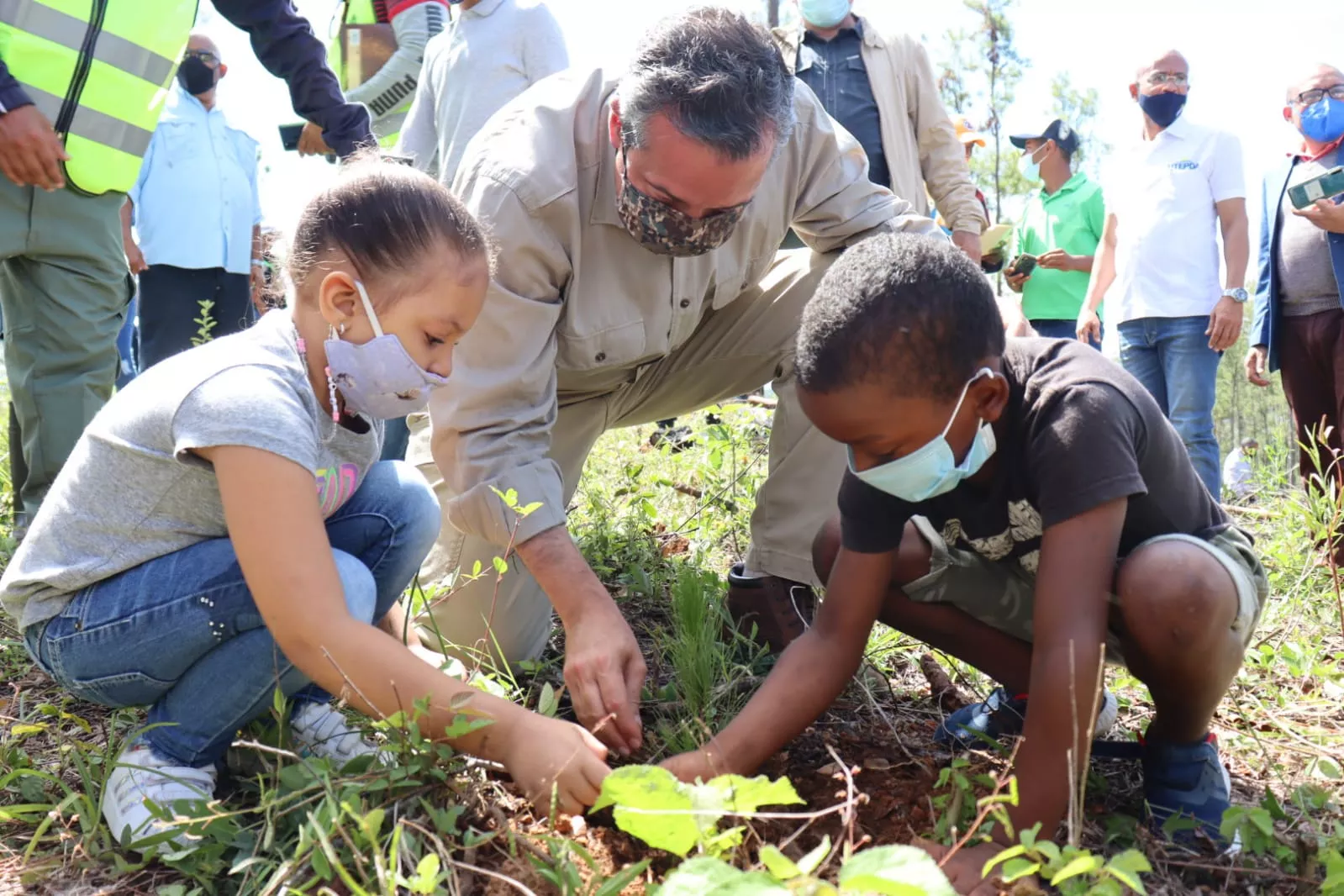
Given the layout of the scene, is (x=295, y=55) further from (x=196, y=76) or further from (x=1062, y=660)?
(x=1062, y=660)

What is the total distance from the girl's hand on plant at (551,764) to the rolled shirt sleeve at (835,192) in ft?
5.79

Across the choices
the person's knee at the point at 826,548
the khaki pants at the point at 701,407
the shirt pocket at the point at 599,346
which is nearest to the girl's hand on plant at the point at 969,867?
the person's knee at the point at 826,548

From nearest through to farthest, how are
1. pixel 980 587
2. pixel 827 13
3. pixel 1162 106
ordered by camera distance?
pixel 980 587 → pixel 827 13 → pixel 1162 106

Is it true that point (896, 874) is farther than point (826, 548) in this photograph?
No

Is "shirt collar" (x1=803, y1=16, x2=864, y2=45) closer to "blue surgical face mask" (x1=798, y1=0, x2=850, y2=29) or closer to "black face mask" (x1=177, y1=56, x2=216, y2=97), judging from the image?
"blue surgical face mask" (x1=798, y1=0, x2=850, y2=29)

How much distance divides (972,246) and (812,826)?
3016mm

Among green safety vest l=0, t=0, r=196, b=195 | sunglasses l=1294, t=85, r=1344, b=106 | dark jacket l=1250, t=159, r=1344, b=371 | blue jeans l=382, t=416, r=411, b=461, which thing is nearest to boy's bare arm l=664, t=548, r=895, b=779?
green safety vest l=0, t=0, r=196, b=195

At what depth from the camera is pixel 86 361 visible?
3098mm

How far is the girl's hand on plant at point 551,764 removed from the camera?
1655mm

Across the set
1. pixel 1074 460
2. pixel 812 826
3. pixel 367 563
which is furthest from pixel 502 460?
pixel 1074 460

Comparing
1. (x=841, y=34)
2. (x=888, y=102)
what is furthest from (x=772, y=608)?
(x=841, y=34)

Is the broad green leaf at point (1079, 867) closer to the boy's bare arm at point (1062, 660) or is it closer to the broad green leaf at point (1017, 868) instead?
the broad green leaf at point (1017, 868)

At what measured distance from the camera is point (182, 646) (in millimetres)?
1796

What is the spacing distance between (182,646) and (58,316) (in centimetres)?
168
